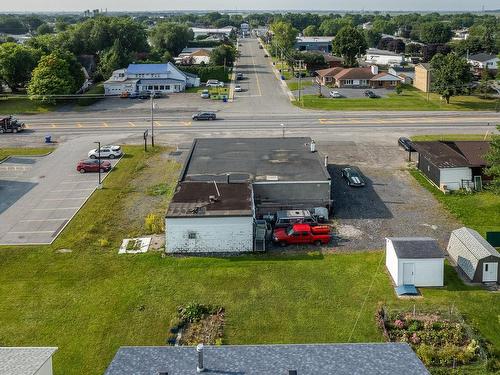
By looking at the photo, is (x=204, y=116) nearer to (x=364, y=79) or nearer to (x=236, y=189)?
(x=236, y=189)

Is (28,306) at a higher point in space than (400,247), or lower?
lower

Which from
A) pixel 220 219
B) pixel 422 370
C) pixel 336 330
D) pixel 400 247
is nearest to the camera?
pixel 422 370

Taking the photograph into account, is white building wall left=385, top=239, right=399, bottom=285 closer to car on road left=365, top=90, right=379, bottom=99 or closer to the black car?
the black car

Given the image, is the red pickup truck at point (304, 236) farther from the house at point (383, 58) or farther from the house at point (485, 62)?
the house at point (383, 58)

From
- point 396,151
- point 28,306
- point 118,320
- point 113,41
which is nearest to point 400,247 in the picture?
point 118,320

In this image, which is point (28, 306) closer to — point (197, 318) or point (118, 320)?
point (118, 320)

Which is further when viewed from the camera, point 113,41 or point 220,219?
point 113,41

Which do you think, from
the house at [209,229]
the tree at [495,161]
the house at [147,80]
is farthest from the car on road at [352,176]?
the house at [147,80]
